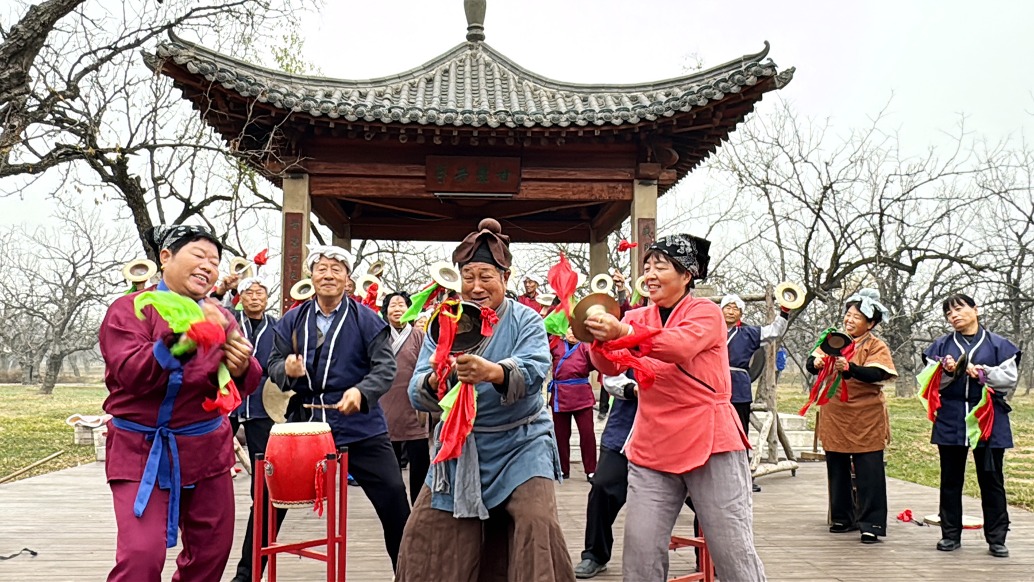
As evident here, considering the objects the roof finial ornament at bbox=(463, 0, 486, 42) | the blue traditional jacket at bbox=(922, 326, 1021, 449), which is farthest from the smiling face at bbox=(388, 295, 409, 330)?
the roof finial ornament at bbox=(463, 0, 486, 42)

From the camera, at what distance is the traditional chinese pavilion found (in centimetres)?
836

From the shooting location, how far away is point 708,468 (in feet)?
11.4

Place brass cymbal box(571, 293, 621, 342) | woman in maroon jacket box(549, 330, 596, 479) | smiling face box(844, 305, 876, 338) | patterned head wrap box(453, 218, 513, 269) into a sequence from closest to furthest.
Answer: brass cymbal box(571, 293, 621, 342) → patterned head wrap box(453, 218, 513, 269) → smiling face box(844, 305, 876, 338) → woman in maroon jacket box(549, 330, 596, 479)

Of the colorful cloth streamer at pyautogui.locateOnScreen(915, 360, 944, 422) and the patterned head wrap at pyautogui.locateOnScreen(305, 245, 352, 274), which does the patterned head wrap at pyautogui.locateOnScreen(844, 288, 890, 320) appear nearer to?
the colorful cloth streamer at pyautogui.locateOnScreen(915, 360, 944, 422)

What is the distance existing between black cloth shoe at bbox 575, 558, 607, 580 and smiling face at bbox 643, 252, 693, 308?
214 centimetres

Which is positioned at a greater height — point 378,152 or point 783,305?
point 378,152

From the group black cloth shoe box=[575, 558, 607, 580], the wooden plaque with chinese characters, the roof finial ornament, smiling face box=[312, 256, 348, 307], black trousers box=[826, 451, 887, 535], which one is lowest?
black cloth shoe box=[575, 558, 607, 580]

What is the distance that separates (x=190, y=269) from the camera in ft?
11.0

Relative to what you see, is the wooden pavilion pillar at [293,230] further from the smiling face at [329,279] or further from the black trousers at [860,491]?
the black trousers at [860,491]

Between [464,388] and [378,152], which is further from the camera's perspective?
[378,152]

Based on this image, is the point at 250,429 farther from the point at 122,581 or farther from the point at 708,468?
the point at 708,468

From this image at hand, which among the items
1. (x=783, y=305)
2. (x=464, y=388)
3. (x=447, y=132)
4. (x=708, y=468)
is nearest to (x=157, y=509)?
(x=464, y=388)

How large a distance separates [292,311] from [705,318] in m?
2.24

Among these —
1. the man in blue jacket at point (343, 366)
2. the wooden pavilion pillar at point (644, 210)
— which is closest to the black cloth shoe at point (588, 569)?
the man in blue jacket at point (343, 366)
